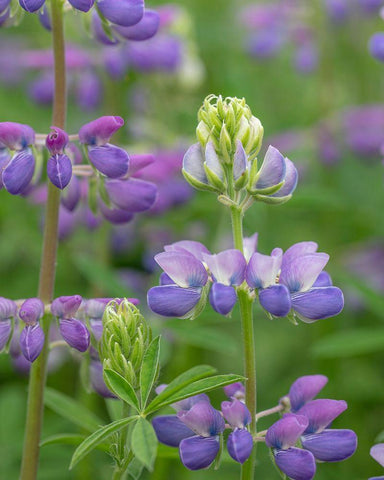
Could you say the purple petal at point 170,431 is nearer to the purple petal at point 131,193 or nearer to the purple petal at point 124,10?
the purple petal at point 131,193

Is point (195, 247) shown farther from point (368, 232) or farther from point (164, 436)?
point (368, 232)

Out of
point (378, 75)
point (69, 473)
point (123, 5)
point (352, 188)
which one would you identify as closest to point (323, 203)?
point (352, 188)

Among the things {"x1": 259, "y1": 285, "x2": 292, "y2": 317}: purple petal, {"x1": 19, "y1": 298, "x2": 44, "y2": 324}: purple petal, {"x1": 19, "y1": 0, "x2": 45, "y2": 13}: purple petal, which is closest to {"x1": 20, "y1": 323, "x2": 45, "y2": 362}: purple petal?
{"x1": 19, "y1": 298, "x2": 44, "y2": 324}: purple petal

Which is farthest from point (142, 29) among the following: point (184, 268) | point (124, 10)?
point (184, 268)

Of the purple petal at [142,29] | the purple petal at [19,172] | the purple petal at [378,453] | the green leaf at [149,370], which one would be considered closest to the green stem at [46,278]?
the purple petal at [19,172]

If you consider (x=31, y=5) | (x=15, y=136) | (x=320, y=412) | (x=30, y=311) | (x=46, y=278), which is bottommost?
(x=320, y=412)

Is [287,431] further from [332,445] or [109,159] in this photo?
[109,159]
